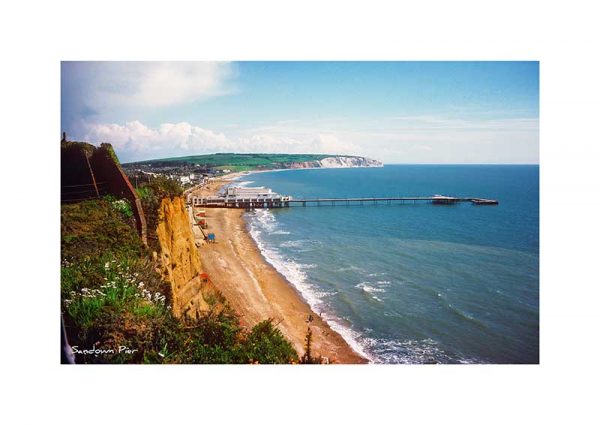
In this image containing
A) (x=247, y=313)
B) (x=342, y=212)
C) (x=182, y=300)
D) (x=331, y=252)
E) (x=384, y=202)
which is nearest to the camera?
(x=182, y=300)

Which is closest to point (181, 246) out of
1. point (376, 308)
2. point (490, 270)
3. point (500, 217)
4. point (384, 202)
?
point (376, 308)

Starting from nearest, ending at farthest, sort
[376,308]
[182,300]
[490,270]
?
[182,300] < [376,308] < [490,270]

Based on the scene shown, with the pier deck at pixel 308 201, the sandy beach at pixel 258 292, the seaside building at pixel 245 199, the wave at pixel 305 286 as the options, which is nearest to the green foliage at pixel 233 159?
the sandy beach at pixel 258 292

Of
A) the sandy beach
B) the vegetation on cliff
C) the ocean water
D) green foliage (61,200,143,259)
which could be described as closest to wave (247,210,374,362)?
the ocean water

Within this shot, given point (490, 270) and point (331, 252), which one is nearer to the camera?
point (490, 270)

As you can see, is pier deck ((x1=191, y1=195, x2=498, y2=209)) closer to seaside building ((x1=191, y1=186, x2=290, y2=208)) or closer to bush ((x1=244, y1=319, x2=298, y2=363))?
seaside building ((x1=191, y1=186, x2=290, y2=208))

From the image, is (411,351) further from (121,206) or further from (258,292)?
(121,206)
